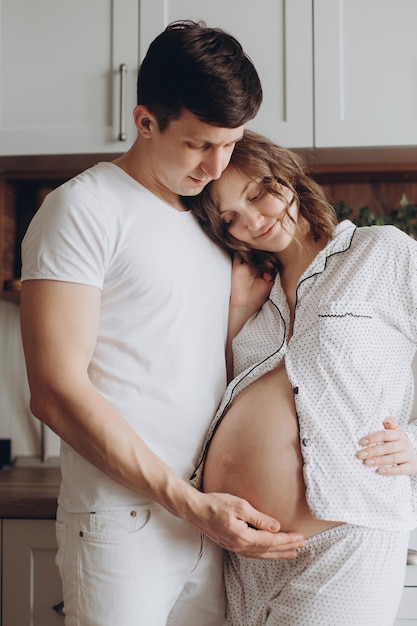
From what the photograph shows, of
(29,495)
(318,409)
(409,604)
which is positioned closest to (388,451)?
(318,409)

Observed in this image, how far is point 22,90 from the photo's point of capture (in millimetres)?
1749

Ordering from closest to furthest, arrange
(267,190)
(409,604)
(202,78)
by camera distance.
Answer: (202,78) → (267,190) → (409,604)

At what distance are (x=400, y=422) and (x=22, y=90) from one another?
121 centimetres

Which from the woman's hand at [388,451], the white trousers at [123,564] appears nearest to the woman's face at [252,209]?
the woman's hand at [388,451]

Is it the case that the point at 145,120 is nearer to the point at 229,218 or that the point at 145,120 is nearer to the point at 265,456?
the point at 229,218

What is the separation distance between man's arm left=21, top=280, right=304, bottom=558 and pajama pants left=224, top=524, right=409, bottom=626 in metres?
0.06

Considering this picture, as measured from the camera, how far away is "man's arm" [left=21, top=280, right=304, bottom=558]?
3.41ft

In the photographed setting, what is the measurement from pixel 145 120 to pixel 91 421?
0.48 m

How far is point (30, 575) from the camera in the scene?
1513 mm

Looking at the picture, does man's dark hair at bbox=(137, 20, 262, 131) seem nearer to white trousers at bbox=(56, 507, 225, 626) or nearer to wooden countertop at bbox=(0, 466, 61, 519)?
white trousers at bbox=(56, 507, 225, 626)

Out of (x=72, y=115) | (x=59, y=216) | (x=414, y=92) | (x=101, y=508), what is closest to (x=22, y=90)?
(x=72, y=115)

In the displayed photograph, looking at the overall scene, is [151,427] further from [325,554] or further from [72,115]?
[72,115]

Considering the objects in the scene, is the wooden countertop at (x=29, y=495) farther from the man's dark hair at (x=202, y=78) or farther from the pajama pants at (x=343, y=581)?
the man's dark hair at (x=202, y=78)

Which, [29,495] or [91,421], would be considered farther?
[29,495]
